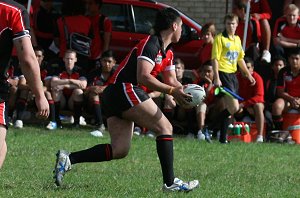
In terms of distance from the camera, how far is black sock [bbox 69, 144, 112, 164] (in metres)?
8.39

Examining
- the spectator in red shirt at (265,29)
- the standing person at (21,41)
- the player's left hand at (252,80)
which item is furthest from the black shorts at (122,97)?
the spectator in red shirt at (265,29)

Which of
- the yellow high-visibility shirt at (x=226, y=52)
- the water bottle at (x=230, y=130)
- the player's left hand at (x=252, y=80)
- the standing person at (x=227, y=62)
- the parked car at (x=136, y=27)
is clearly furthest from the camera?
the parked car at (x=136, y=27)

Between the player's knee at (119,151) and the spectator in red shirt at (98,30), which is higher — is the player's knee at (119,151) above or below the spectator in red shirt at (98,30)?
above

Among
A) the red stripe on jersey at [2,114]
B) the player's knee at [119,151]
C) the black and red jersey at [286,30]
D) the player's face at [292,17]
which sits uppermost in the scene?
the red stripe on jersey at [2,114]

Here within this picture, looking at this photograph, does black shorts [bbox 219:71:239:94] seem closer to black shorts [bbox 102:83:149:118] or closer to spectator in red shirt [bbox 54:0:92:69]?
spectator in red shirt [bbox 54:0:92:69]

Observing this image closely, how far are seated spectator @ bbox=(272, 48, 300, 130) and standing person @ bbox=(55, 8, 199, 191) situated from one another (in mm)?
6633

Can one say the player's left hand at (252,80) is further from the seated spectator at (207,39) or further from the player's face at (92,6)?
the player's face at (92,6)

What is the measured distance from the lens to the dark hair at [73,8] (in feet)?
52.8

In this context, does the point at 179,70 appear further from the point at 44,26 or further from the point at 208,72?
the point at 44,26

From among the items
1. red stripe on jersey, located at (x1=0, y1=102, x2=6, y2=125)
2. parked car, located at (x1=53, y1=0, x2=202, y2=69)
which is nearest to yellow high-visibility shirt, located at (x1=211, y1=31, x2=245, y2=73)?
parked car, located at (x1=53, y1=0, x2=202, y2=69)

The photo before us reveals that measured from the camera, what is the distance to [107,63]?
14992mm

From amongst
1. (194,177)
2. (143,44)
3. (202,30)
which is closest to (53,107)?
(202,30)

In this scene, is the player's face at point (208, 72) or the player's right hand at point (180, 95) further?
the player's face at point (208, 72)

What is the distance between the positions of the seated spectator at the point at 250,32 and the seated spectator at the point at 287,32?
34 centimetres
